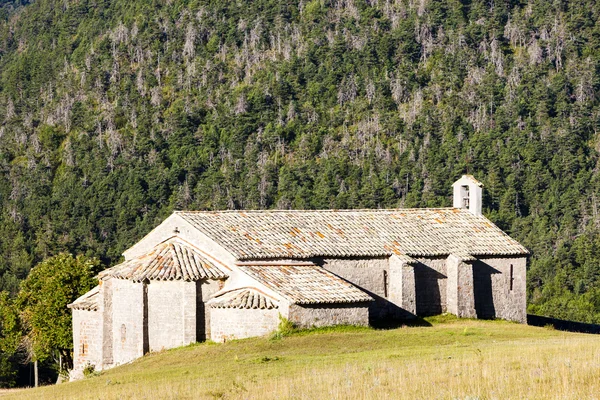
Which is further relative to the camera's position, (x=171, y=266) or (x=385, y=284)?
(x=385, y=284)

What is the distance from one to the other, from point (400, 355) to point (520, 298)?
2098cm

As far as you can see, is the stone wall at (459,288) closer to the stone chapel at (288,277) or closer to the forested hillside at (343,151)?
the stone chapel at (288,277)

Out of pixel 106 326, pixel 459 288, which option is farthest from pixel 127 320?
pixel 459 288

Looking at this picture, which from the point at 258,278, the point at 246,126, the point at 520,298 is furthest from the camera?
the point at 246,126

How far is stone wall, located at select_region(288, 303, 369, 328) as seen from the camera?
41.0m

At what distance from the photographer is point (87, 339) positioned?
159ft

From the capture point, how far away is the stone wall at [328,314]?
4097 cm

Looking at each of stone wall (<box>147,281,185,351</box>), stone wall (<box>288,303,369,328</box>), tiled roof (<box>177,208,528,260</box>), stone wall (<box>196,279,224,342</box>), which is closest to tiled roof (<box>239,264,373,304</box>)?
stone wall (<box>288,303,369,328</box>)

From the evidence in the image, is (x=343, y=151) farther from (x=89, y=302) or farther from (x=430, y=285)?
(x=89, y=302)

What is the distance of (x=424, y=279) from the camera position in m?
50.7

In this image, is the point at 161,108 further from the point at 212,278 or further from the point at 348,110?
the point at 212,278

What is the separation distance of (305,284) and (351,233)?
7.19 meters

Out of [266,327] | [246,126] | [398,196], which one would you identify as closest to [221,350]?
[266,327]

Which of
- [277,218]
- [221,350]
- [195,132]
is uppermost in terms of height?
[195,132]
